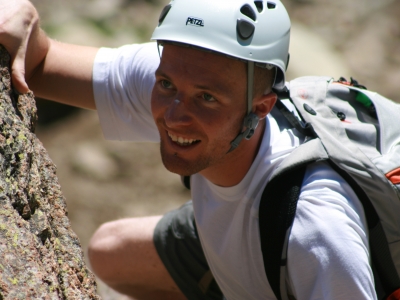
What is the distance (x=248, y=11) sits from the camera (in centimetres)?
320

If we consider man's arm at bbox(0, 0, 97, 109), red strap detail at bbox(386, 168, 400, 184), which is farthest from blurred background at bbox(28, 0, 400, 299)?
red strap detail at bbox(386, 168, 400, 184)

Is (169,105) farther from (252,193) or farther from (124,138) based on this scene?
(124,138)

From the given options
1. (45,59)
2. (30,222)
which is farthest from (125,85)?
(30,222)

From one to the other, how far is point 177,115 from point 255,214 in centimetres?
69

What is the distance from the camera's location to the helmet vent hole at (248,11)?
3191 millimetres

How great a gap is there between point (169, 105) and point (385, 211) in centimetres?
128

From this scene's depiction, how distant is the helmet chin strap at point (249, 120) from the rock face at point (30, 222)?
3.44 feet

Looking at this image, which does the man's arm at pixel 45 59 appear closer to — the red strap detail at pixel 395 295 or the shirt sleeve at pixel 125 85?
the shirt sleeve at pixel 125 85

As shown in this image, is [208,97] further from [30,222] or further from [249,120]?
[30,222]

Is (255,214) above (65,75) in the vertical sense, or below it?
below

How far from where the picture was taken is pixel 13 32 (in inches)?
113

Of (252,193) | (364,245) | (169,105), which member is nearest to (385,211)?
(364,245)

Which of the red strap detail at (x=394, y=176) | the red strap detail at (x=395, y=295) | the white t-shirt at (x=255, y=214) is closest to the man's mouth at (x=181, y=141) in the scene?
the white t-shirt at (x=255, y=214)

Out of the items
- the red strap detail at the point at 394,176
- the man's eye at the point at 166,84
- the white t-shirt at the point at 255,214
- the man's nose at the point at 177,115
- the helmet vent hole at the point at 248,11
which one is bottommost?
the white t-shirt at the point at 255,214
